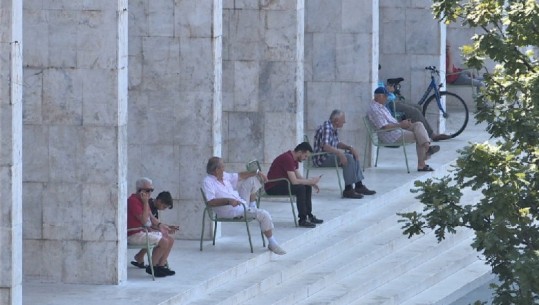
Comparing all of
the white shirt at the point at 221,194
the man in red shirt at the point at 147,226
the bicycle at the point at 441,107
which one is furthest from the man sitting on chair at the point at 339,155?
the man in red shirt at the point at 147,226

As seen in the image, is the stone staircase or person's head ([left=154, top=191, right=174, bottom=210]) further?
the stone staircase

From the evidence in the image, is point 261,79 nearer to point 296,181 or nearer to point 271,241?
point 296,181

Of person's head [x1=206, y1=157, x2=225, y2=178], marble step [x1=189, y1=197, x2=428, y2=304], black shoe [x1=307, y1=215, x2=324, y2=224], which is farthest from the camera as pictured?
black shoe [x1=307, y1=215, x2=324, y2=224]

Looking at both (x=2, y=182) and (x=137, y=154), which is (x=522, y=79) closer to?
(x=2, y=182)

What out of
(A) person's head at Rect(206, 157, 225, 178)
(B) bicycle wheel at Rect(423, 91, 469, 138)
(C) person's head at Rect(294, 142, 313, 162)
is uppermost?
(B) bicycle wheel at Rect(423, 91, 469, 138)

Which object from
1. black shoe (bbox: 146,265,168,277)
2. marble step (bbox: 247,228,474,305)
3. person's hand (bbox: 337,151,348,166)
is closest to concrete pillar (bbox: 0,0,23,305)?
black shoe (bbox: 146,265,168,277)

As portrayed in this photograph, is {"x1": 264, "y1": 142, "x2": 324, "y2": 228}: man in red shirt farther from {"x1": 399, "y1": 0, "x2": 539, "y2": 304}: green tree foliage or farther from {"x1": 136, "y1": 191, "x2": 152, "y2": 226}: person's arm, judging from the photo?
{"x1": 399, "y1": 0, "x2": 539, "y2": 304}: green tree foliage

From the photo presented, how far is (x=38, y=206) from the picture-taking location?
59.4 feet

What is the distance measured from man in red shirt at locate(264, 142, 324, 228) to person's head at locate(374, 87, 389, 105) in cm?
387

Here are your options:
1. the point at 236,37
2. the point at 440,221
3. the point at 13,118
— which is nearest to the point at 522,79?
the point at 440,221

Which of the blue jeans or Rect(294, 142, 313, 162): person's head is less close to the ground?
Rect(294, 142, 313, 162): person's head

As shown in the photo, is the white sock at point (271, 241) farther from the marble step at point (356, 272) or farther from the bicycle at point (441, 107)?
the bicycle at point (441, 107)

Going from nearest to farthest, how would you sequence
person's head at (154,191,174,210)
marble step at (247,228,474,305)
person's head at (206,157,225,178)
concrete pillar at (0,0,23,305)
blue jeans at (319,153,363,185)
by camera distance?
concrete pillar at (0,0,23,305)
person's head at (154,191,174,210)
marble step at (247,228,474,305)
person's head at (206,157,225,178)
blue jeans at (319,153,363,185)

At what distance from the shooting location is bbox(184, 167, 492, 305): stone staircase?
62.2 ft
